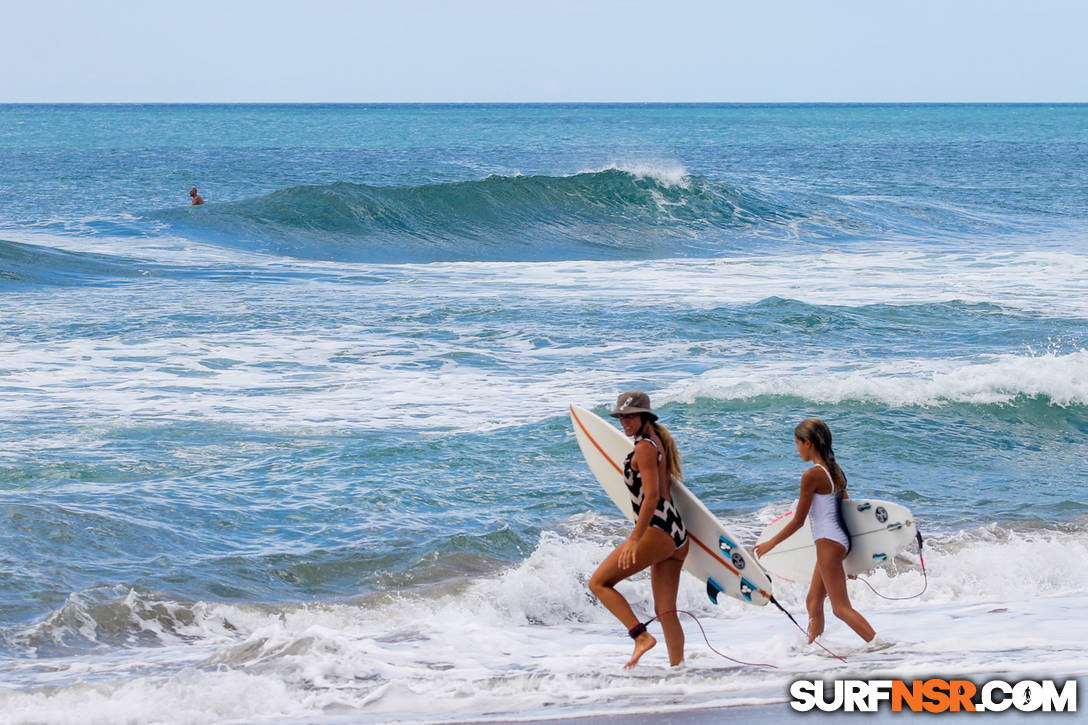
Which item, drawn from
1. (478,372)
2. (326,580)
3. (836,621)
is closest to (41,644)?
(326,580)

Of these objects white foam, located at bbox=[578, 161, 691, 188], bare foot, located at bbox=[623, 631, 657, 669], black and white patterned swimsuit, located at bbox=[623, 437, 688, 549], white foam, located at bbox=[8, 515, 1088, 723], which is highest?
white foam, located at bbox=[578, 161, 691, 188]

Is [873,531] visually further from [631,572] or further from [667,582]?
[631,572]

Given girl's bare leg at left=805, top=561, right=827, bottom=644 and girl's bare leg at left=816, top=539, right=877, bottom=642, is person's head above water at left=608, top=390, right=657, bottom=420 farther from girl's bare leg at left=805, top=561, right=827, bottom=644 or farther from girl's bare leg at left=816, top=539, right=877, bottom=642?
girl's bare leg at left=805, top=561, right=827, bottom=644

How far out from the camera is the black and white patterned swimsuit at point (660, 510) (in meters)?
5.21

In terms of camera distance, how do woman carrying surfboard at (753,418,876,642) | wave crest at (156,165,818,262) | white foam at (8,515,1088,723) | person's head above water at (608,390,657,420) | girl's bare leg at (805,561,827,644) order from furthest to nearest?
wave crest at (156,165,818,262), girl's bare leg at (805,561,827,644), woman carrying surfboard at (753,418,876,642), white foam at (8,515,1088,723), person's head above water at (608,390,657,420)

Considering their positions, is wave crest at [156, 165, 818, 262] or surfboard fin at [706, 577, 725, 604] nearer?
surfboard fin at [706, 577, 725, 604]

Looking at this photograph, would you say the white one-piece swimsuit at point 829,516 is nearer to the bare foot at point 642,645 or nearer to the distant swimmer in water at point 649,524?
the distant swimmer in water at point 649,524

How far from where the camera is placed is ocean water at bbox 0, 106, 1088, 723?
18.8ft

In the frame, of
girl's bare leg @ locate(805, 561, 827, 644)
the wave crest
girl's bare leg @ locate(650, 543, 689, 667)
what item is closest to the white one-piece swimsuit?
girl's bare leg @ locate(805, 561, 827, 644)

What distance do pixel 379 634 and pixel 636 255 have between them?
20937mm

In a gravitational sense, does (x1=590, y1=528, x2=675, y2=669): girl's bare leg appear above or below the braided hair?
below

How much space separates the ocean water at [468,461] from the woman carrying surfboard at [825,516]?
271 mm

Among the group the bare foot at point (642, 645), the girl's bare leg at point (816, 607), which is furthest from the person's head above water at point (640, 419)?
the girl's bare leg at point (816, 607)

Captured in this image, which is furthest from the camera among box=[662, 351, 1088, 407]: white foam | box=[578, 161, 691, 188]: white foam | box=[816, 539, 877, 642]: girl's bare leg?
box=[578, 161, 691, 188]: white foam
